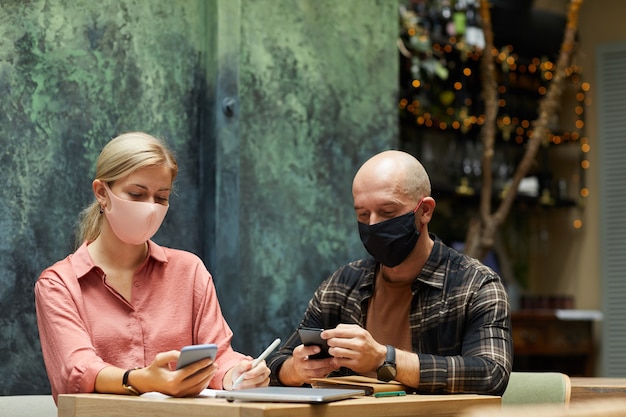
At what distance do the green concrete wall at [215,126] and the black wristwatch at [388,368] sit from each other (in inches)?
56.2

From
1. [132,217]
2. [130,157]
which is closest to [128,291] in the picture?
[132,217]

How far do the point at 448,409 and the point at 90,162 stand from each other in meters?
1.81

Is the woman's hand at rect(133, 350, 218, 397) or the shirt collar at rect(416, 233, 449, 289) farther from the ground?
the shirt collar at rect(416, 233, 449, 289)

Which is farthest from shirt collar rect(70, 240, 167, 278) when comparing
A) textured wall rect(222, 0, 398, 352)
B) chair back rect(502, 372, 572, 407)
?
chair back rect(502, 372, 572, 407)

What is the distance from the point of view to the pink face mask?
2.61 meters

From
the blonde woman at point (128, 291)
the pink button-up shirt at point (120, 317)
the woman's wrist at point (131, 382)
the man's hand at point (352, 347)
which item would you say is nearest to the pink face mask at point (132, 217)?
A: the blonde woman at point (128, 291)

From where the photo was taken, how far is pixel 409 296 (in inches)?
113

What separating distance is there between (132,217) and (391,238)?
739 mm

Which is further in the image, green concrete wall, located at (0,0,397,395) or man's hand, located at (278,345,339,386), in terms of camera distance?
green concrete wall, located at (0,0,397,395)

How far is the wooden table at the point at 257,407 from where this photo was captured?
187cm

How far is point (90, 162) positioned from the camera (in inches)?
136

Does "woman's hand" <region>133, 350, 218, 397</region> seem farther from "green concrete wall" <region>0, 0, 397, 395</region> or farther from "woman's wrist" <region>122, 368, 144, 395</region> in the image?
"green concrete wall" <region>0, 0, 397, 395</region>

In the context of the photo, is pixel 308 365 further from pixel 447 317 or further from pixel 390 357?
pixel 447 317

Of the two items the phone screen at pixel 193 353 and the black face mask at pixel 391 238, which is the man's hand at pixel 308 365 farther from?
the black face mask at pixel 391 238
